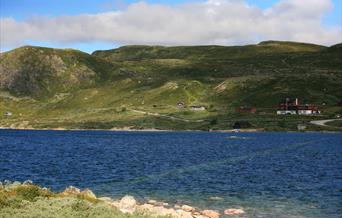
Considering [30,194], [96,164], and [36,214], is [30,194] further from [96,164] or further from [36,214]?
[96,164]

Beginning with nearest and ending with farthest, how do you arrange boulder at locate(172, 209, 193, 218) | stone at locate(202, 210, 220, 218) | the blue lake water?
boulder at locate(172, 209, 193, 218)
stone at locate(202, 210, 220, 218)
the blue lake water

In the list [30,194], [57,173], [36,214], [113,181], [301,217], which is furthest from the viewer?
[57,173]

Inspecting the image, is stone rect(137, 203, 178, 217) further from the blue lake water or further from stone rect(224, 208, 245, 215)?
the blue lake water

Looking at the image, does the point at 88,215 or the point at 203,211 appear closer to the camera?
the point at 88,215

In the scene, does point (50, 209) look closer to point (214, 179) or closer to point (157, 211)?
point (157, 211)

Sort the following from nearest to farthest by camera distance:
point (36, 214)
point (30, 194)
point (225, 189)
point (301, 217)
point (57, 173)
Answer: point (36, 214) → point (30, 194) → point (301, 217) → point (225, 189) → point (57, 173)

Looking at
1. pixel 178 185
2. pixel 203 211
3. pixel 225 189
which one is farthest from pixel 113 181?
pixel 203 211

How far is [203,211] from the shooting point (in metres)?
50.8

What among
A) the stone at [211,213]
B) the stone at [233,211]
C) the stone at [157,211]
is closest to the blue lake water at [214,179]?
the stone at [233,211]

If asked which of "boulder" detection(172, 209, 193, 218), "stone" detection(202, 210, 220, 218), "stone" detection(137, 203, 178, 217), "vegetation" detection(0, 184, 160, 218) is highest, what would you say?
"vegetation" detection(0, 184, 160, 218)

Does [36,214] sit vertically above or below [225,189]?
above

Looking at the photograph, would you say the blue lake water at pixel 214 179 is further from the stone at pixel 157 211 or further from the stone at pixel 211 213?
the stone at pixel 157 211

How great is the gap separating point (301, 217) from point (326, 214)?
3.93m

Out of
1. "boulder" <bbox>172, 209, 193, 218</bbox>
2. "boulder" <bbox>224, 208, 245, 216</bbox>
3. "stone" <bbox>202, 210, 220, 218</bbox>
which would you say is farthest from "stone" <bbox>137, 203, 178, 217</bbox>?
"boulder" <bbox>224, 208, 245, 216</bbox>
